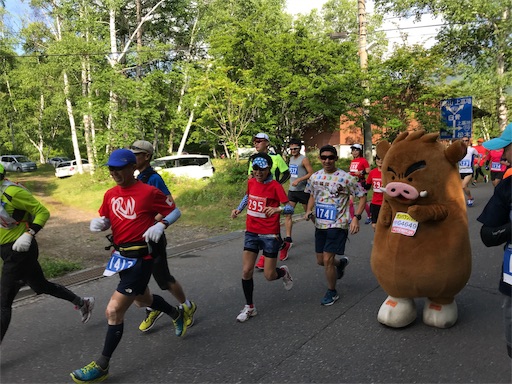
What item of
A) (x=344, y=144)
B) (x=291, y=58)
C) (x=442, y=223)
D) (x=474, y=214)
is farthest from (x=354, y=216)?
(x=344, y=144)

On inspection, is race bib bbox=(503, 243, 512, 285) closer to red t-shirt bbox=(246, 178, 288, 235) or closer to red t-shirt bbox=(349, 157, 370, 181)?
red t-shirt bbox=(246, 178, 288, 235)

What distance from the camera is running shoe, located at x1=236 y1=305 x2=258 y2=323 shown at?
12.8 feet

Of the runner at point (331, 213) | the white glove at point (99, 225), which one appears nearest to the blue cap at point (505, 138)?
the runner at point (331, 213)

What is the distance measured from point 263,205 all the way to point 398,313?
1.63 metres

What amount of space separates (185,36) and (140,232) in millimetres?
26348

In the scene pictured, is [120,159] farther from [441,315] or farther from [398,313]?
[441,315]

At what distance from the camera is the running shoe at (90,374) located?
278cm

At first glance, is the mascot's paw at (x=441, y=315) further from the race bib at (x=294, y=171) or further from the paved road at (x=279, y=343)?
the race bib at (x=294, y=171)

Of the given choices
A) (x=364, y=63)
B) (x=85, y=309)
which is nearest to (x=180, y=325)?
(x=85, y=309)

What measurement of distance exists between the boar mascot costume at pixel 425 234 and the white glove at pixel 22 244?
311cm

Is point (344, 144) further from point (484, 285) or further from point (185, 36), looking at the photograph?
point (484, 285)

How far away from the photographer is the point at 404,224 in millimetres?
A: 3332

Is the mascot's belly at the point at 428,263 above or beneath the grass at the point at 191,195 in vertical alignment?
above

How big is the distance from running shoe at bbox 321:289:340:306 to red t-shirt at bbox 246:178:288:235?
37.5 inches
